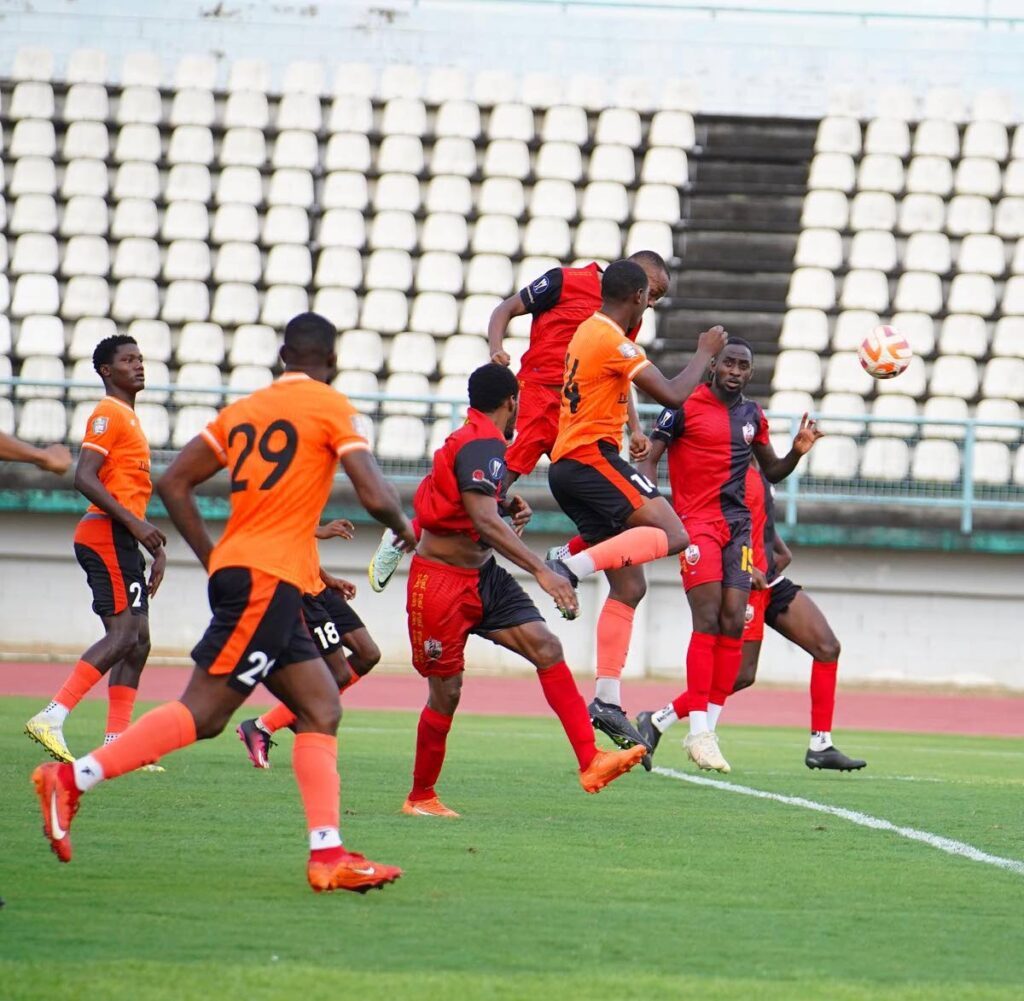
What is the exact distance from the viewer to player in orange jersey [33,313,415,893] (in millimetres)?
5547

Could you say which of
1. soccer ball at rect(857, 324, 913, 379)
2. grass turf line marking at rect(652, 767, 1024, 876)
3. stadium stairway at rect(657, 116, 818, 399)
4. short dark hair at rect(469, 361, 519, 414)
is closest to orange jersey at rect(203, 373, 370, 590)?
short dark hair at rect(469, 361, 519, 414)

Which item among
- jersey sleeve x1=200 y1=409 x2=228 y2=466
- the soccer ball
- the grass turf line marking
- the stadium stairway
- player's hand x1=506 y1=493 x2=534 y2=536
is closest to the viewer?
jersey sleeve x1=200 y1=409 x2=228 y2=466

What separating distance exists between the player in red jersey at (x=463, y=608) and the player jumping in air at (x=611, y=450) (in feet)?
3.03

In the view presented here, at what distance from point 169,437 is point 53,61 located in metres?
7.90

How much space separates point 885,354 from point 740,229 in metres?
13.0

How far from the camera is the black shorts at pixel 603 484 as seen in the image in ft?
29.0

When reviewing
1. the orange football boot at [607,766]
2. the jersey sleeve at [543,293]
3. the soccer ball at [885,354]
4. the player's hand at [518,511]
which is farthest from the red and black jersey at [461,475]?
the soccer ball at [885,354]

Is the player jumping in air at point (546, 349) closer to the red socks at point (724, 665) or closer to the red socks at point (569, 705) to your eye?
the red socks at point (724, 665)

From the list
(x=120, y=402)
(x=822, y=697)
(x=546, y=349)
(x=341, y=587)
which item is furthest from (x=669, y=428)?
(x=120, y=402)

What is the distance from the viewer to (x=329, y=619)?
9305 millimetres

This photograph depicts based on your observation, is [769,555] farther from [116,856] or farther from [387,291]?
[387,291]

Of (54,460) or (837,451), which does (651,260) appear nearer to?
(54,460)

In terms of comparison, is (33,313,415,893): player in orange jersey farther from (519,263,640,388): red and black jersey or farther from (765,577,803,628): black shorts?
(765,577,803,628): black shorts

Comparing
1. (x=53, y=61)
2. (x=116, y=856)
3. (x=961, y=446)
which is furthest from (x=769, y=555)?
(x=53, y=61)
